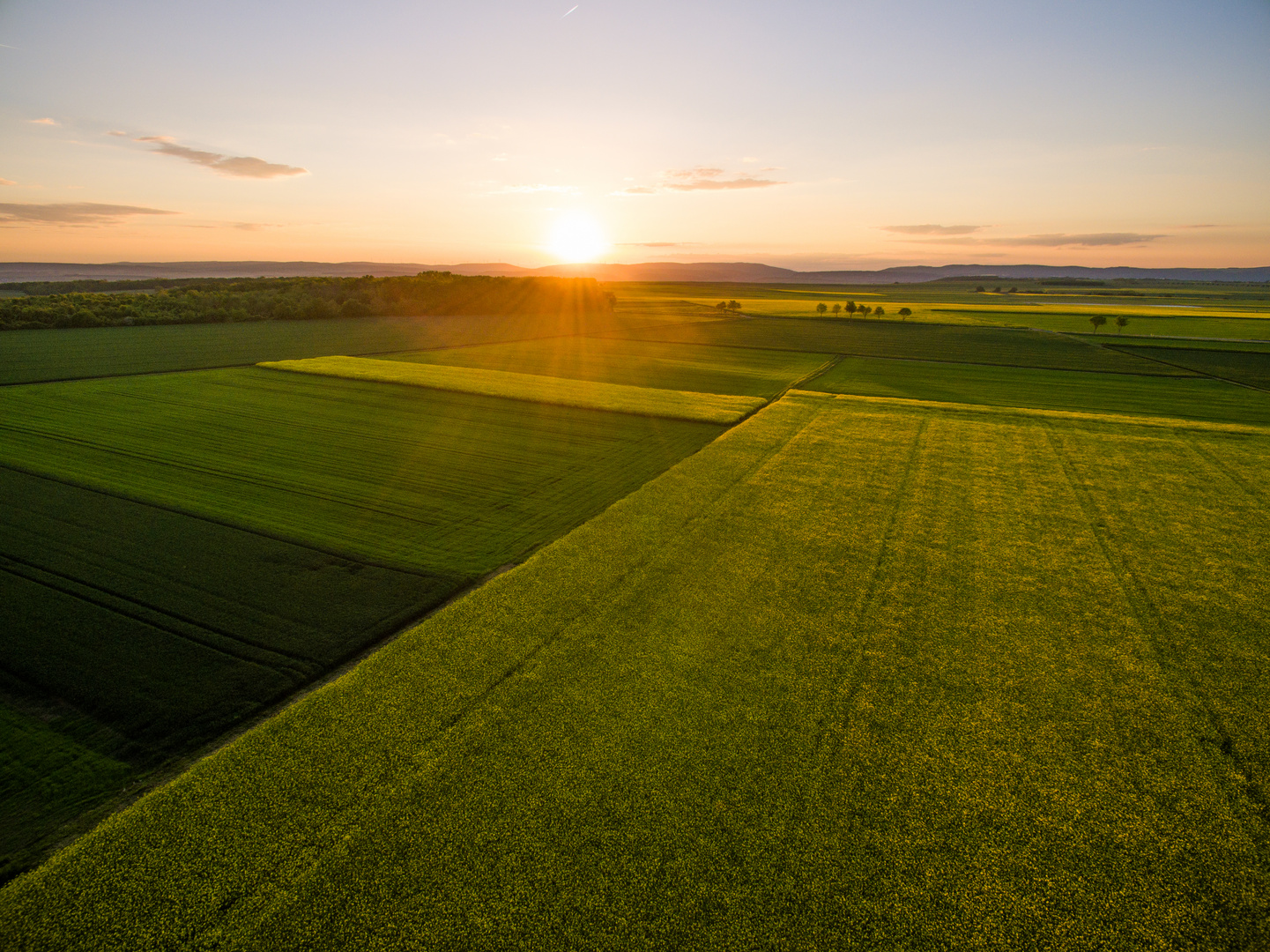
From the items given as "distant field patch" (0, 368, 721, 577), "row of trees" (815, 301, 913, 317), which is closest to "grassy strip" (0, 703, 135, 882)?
"distant field patch" (0, 368, 721, 577)

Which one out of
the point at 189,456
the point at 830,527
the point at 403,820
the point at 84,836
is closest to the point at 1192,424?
the point at 830,527

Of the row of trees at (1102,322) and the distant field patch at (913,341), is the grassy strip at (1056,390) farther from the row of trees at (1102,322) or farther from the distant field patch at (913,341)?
the row of trees at (1102,322)

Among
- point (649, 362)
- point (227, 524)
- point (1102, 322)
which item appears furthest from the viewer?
point (1102, 322)

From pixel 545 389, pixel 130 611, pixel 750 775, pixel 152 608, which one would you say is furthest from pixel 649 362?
pixel 750 775

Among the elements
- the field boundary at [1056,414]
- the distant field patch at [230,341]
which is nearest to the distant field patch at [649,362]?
the field boundary at [1056,414]

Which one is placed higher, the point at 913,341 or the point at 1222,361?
the point at 913,341

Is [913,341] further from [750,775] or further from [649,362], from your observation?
[750,775]
